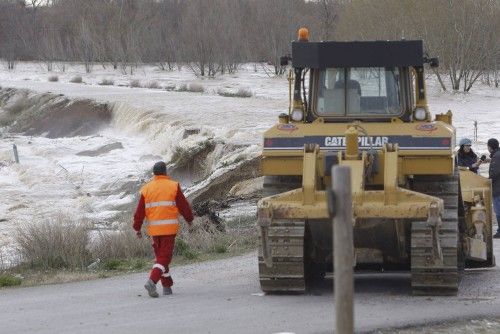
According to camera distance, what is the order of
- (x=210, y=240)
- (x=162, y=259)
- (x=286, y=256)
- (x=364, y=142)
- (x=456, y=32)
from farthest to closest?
(x=456, y=32)
(x=210, y=240)
(x=162, y=259)
(x=364, y=142)
(x=286, y=256)

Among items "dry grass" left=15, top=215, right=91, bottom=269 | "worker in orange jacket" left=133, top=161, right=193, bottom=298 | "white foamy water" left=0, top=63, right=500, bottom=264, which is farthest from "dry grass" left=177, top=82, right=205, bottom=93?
"worker in orange jacket" left=133, top=161, right=193, bottom=298

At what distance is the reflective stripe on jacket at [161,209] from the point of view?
1157 centimetres

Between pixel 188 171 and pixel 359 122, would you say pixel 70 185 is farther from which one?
pixel 359 122

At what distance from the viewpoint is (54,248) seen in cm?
1520

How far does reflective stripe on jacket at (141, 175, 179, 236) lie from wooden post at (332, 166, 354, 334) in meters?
5.98

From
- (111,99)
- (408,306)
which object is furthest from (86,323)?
(111,99)

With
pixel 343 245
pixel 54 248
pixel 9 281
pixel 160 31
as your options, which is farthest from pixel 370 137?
pixel 160 31

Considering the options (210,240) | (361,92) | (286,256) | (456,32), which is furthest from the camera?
(456,32)

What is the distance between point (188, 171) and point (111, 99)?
19.0 m

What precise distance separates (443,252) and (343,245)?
523cm

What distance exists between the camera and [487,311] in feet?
33.0

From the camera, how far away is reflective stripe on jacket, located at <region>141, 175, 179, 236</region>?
11.6 metres

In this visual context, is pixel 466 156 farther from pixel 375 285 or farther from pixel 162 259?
pixel 162 259

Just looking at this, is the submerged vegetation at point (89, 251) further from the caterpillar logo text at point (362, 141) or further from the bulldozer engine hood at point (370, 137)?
the caterpillar logo text at point (362, 141)
